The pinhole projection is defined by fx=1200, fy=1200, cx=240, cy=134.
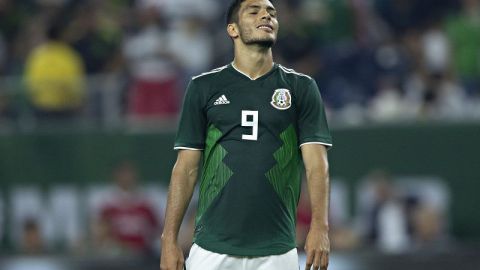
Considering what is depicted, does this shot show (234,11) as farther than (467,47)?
No

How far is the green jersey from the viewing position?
19.2 ft

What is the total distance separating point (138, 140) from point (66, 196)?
1004 mm

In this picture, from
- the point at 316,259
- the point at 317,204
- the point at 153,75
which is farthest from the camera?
the point at 153,75

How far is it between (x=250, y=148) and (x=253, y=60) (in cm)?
44

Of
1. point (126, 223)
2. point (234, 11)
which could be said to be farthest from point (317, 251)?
point (126, 223)

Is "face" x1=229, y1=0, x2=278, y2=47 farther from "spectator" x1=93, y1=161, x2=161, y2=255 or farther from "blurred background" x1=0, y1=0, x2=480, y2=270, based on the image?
"spectator" x1=93, y1=161, x2=161, y2=255

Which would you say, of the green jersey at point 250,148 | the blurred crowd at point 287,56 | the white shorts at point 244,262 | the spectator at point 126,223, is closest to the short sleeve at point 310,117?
the green jersey at point 250,148

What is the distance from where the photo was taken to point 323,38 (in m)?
13.8

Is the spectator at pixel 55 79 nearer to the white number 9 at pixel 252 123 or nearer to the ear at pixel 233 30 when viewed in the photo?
the ear at pixel 233 30

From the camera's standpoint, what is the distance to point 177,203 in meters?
5.84

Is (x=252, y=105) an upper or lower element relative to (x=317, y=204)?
upper

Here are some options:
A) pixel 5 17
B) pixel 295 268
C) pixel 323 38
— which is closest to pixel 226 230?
pixel 295 268

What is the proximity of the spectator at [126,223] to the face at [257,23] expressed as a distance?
6415mm

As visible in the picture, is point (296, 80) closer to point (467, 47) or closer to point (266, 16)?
point (266, 16)
